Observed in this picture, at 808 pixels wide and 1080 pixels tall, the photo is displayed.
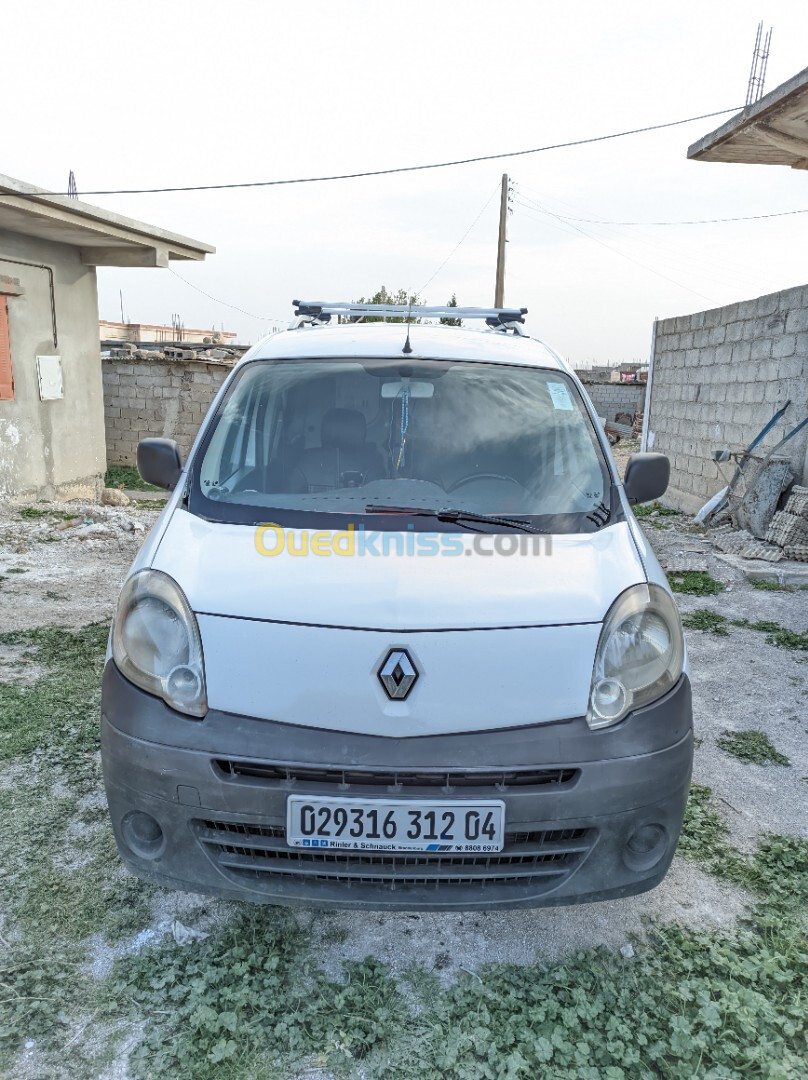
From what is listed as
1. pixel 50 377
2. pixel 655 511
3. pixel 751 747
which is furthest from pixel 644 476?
pixel 50 377

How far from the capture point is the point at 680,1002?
81.9 inches

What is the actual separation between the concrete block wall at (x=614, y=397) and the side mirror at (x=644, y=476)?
66.9ft

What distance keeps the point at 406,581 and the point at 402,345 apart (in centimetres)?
136

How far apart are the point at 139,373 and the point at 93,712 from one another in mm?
11669

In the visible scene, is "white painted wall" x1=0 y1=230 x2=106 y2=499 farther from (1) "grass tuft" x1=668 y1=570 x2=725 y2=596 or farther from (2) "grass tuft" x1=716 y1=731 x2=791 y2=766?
(2) "grass tuft" x1=716 y1=731 x2=791 y2=766

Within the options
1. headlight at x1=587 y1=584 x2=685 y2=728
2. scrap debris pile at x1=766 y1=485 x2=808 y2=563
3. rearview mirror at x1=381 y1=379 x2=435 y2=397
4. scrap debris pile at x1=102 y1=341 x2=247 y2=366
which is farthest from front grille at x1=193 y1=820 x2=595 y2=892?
scrap debris pile at x1=102 y1=341 x2=247 y2=366

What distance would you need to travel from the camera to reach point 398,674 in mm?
1983

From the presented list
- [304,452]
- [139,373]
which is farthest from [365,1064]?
[139,373]

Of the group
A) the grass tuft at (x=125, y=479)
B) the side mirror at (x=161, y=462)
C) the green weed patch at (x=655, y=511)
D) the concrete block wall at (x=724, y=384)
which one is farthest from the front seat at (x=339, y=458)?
the grass tuft at (x=125, y=479)

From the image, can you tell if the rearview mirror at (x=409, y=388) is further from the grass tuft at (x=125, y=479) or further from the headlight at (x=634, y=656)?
the grass tuft at (x=125, y=479)

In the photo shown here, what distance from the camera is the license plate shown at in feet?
6.28

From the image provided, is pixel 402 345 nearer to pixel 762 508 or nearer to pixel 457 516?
pixel 457 516

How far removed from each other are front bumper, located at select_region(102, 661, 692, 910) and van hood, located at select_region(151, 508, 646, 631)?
30cm

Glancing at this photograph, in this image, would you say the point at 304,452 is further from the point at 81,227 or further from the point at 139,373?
the point at 139,373
